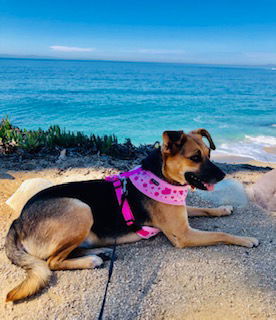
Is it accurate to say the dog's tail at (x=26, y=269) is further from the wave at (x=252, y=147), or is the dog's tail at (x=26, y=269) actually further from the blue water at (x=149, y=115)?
the blue water at (x=149, y=115)

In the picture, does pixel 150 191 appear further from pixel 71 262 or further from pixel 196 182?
pixel 71 262

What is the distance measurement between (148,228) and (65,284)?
1278 mm

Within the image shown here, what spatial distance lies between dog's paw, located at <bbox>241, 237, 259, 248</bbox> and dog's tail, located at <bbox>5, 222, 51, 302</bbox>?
268cm

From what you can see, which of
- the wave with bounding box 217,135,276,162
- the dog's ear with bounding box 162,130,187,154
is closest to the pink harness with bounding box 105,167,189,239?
the dog's ear with bounding box 162,130,187,154

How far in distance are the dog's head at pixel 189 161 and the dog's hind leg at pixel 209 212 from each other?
4.14 feet

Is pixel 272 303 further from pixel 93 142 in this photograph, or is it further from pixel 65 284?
pixel 93 142

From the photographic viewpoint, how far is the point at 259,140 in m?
16.0

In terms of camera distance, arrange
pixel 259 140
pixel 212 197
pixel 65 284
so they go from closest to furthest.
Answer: pixel 65 284 → pixel 212 197 → pixel 259 140

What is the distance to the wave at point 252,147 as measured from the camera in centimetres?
1251

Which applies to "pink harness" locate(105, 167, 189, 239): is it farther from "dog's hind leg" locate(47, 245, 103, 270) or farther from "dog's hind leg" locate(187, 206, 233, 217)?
"dog's hind leg" locate(187, 206, 233, 217)

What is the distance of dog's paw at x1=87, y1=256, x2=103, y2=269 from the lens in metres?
3.64

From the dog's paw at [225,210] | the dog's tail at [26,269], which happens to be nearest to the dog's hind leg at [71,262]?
the dog's tail at [26,269]

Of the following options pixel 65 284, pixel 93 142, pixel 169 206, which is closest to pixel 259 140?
pixel 93 142

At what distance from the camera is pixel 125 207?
3.86 m
